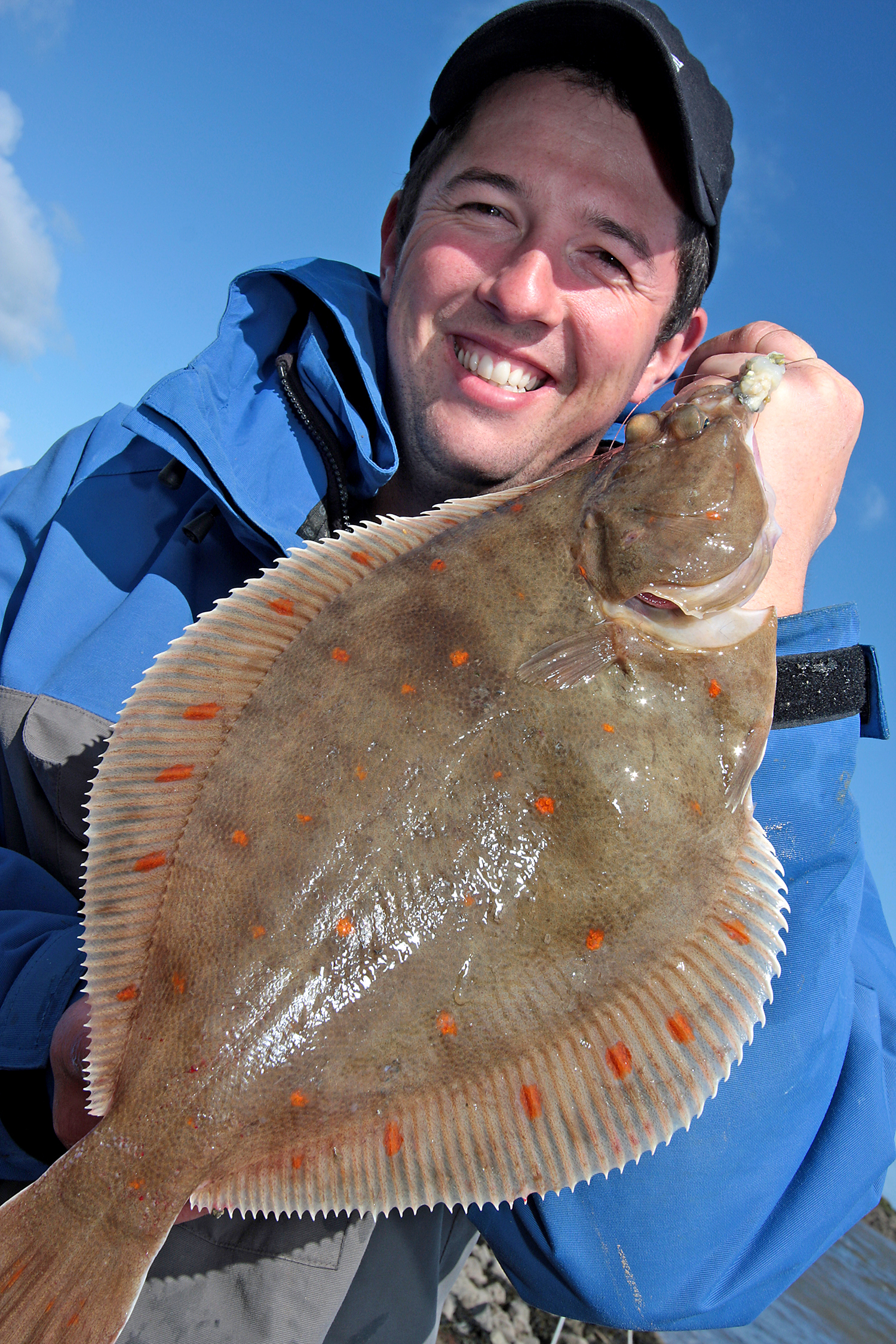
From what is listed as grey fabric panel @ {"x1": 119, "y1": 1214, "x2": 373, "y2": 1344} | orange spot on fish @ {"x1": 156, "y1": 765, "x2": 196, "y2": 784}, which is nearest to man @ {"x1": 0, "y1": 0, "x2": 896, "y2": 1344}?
grey fabric panel @ {"x1": 119, "y1": 1214, "x2": 373, "y2": 1344}

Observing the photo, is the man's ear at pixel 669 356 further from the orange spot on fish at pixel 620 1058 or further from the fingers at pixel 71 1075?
the fingers at pixel 71 1075

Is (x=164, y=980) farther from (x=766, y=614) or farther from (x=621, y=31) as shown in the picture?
(x=621, y=31)

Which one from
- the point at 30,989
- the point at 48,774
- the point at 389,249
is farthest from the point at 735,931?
the point at 389,249

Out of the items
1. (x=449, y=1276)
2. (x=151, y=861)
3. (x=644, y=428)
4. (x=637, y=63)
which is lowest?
(x=449, y=1276)

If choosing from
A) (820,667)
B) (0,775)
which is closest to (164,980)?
(0,775)

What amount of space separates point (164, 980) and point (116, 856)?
26 centimetres

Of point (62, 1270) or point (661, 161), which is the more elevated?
point (661, 161)

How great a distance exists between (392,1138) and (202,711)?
33.8 inches

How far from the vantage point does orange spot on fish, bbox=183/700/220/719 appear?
1373 mm

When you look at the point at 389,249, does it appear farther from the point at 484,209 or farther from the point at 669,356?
the point at 669,356

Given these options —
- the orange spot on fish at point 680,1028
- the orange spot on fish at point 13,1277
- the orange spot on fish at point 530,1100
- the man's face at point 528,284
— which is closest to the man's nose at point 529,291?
the man's face at point 528,284

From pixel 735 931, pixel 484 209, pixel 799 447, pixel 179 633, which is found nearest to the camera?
pixel 735 931

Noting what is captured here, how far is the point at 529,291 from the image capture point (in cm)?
209

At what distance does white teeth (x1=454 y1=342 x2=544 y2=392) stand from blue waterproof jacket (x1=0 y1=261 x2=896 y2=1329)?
33 centimetres
